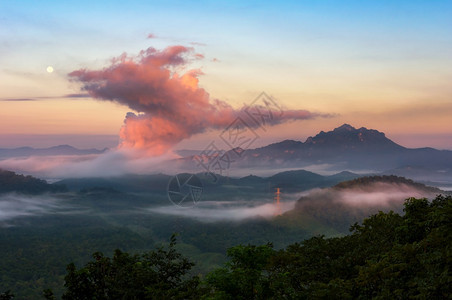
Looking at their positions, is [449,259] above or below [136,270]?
above

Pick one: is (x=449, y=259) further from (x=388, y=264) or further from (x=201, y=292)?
(x=201, y=292)

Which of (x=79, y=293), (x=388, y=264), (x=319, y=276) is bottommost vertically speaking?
(x=79, y=293)

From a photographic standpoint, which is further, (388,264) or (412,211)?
(412,211)

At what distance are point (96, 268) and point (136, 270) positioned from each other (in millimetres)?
3872

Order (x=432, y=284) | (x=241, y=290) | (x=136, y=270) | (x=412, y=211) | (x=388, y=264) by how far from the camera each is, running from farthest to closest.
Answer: (x=136, y=270)
(x=412, y=211)
(x=241, y=290)
(x=388, y=264)
(x=432, y=284)

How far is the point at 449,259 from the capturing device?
20297 mm

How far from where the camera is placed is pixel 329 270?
2991 centimetres

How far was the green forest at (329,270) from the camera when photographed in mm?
21531

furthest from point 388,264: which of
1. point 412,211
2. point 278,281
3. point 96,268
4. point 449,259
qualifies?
point 96,268

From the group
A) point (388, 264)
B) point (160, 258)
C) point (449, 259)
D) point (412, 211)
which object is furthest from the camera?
point (160, 258)

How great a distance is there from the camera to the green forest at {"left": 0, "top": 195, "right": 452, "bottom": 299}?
848 inches

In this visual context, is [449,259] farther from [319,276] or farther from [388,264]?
[319,276]

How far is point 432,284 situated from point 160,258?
2481 centimetres

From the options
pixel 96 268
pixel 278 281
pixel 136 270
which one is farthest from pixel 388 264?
pixel 96 268
